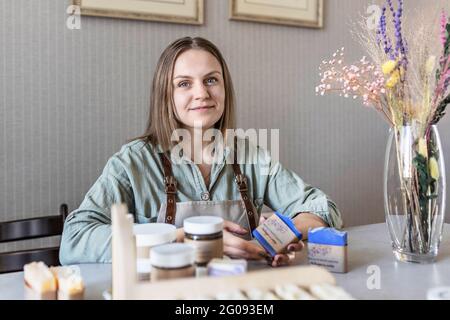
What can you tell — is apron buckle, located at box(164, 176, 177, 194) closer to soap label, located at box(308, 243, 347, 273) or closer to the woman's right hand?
the woman's right hand

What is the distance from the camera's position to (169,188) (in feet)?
4.39

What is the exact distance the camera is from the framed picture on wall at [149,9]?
5.49 feet

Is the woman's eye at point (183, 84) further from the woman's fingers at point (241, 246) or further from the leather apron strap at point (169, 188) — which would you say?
the woman's fingers at point (241, 246)

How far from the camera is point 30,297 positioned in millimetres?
768

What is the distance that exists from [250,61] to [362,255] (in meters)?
1.15

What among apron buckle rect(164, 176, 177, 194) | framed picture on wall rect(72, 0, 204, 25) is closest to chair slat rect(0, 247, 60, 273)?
apron buckle rect(164, 176, 177, 194)

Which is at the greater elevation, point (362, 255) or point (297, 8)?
point (297, 8)

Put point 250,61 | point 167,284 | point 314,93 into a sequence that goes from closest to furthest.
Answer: point 167,284
point 250,61
point 314,93

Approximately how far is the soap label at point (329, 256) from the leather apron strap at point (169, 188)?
1.47ft

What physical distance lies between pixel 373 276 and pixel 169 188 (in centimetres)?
64

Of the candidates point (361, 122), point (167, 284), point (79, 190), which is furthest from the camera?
point (361, 122)

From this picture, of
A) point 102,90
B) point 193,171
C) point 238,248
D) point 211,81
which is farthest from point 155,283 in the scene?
point 102,90
